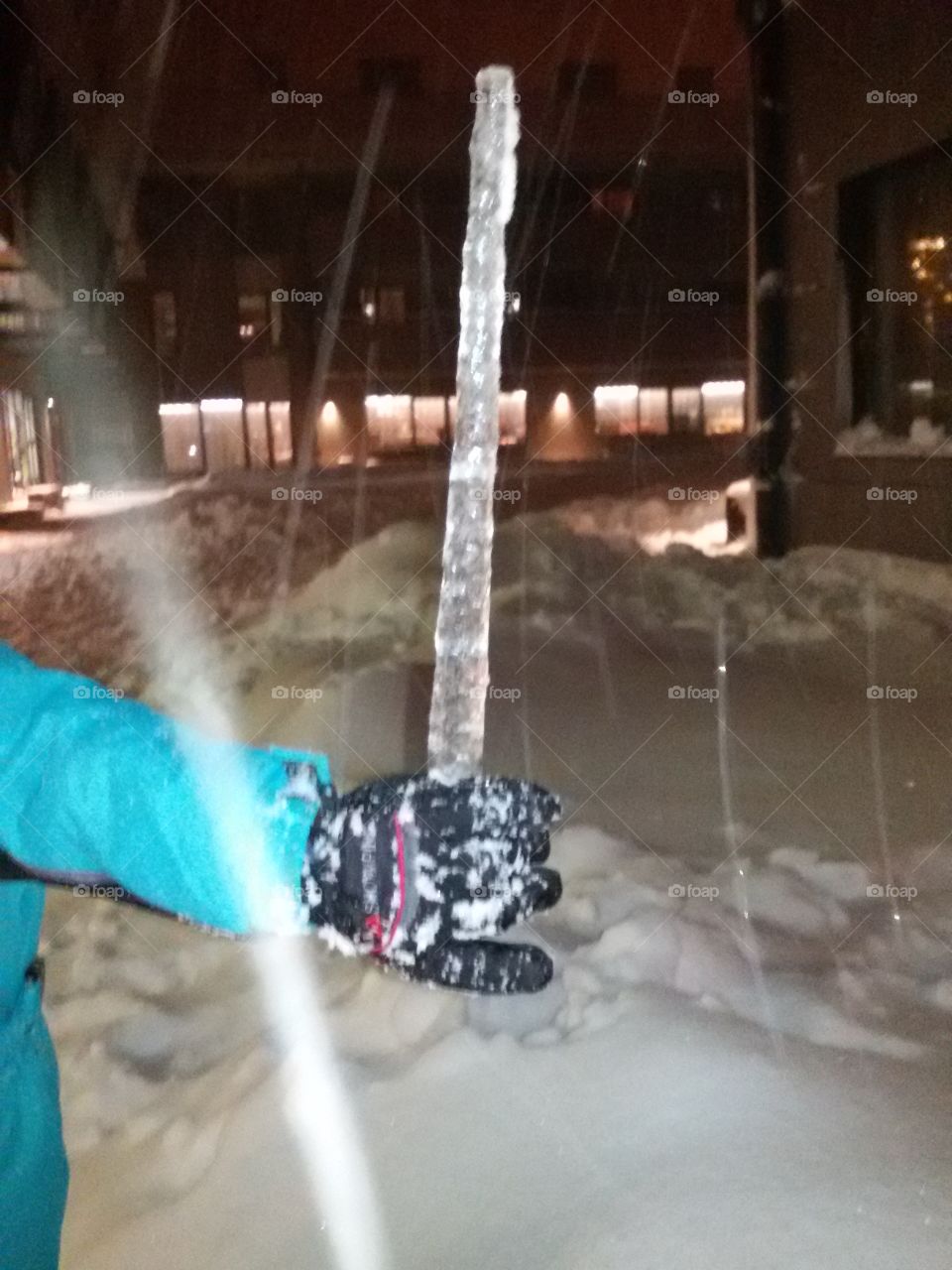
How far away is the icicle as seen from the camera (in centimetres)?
149

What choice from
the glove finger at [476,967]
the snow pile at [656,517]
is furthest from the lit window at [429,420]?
the glove finger at [476,967]

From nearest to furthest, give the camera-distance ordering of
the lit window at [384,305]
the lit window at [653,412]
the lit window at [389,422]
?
the lit window at [384,305]
the lit window at [653,412]
the lit window at [389,422]

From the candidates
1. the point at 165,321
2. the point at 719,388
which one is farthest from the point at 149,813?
the point at 165,321

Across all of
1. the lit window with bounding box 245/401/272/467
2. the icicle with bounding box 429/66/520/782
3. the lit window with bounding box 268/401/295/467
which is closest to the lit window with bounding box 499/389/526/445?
the lit window with bounding box 268/401/295/467

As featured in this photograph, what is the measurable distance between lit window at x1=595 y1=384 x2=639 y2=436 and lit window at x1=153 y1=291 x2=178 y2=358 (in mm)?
7640

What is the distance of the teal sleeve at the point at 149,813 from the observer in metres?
1.19

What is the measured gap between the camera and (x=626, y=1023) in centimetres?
260

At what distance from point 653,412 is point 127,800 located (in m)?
17.6

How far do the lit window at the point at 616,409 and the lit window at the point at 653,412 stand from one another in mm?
285

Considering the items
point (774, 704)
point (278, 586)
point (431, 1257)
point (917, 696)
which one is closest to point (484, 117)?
point (431, 1257)

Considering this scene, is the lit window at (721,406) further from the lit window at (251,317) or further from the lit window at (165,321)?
the lit window at (165,321)

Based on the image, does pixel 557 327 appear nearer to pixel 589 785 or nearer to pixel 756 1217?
pixel 589 785

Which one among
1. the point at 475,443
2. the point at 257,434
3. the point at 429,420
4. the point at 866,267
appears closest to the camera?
the point at 475,443

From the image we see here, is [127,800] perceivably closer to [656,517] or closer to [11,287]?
[656,517]
